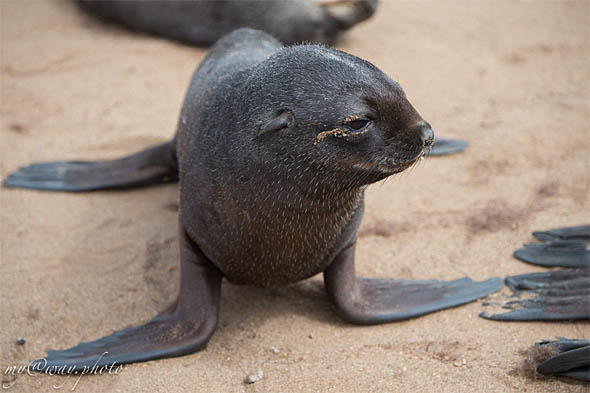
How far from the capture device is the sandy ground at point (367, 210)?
130 inches

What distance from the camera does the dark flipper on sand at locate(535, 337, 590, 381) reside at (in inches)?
119

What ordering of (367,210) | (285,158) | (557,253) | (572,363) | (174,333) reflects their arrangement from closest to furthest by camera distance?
1. (285,158)
2. (572,363)
3. (174,333)
4. (557,253)
5. (367,210)

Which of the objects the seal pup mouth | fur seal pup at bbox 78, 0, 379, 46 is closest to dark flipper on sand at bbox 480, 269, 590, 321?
the seal pup mouth

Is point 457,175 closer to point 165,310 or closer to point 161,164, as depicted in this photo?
point 161,164

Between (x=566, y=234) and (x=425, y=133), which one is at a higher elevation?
(x=425, y=133)

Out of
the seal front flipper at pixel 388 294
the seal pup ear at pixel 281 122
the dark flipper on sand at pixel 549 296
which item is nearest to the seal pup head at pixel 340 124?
the seal pup ear at pixel 281 122

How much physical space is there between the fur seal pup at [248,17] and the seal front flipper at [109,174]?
2557 millimetres

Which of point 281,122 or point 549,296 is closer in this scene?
point 281,122

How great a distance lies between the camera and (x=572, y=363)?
3.05 meters

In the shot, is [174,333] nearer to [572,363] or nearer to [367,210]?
[367,210]

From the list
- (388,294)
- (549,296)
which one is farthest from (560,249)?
(388,294)

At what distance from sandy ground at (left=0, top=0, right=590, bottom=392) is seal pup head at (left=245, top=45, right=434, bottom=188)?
3.44 ft

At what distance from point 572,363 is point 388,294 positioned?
1.05 metres

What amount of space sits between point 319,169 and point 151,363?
4.33ft
